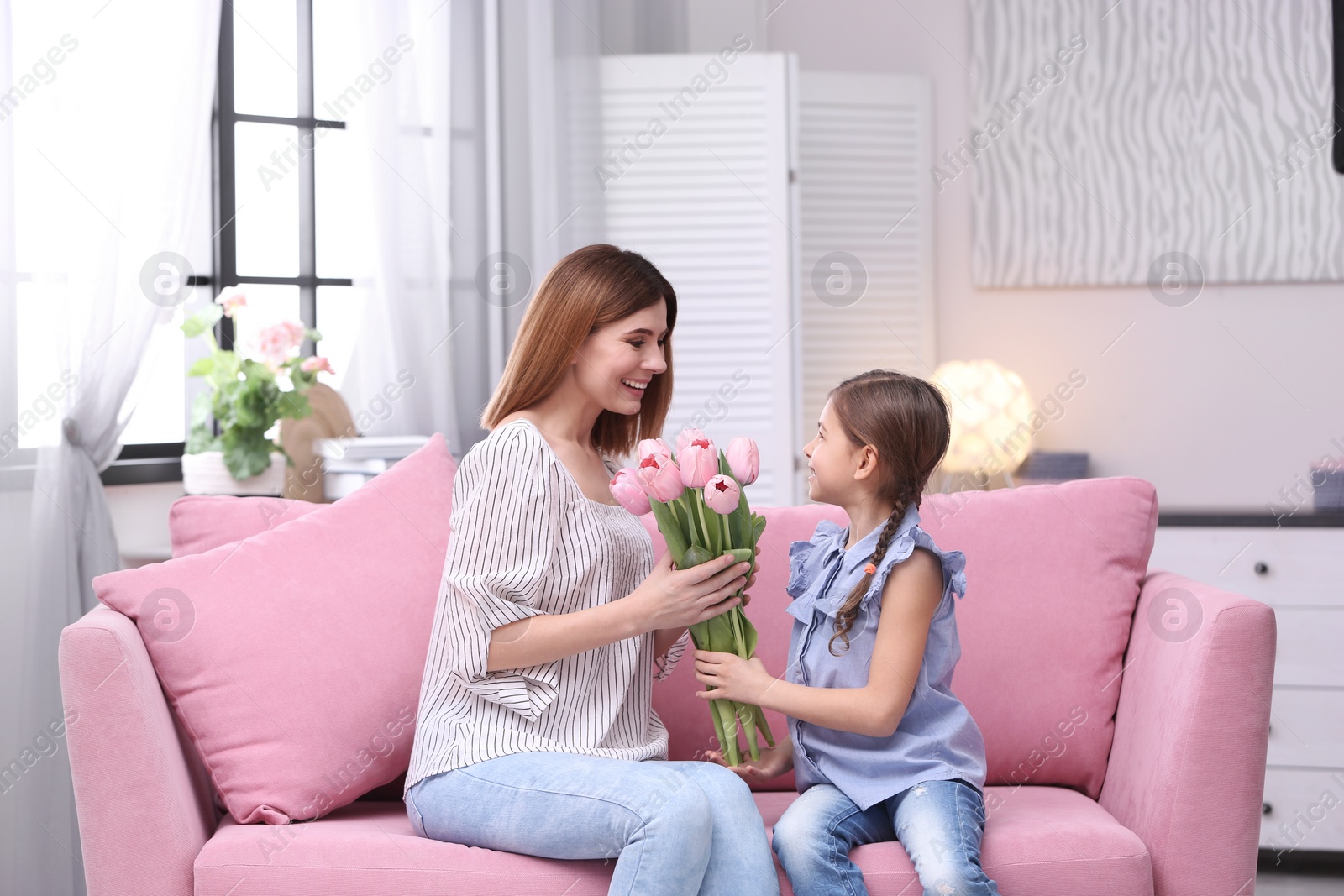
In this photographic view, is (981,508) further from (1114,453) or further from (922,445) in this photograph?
(1114,453)

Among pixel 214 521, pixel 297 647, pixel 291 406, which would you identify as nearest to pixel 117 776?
pixel 297 647

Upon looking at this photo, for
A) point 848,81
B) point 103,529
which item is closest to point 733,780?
point 103,529

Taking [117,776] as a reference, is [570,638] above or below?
above

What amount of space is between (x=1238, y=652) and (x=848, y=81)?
2.35m

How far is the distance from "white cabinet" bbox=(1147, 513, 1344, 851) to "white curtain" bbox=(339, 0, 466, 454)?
76.3 inches

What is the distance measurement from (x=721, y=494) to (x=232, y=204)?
88.0 inches

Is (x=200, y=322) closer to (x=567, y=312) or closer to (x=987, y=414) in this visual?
(x=567, y=312)

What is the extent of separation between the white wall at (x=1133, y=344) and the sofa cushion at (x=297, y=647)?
6.90 ft

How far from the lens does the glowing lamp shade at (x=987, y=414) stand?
10.0 ft

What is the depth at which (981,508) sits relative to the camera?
1.76 m

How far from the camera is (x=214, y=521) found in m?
1.69

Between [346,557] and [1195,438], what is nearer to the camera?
[346,557]

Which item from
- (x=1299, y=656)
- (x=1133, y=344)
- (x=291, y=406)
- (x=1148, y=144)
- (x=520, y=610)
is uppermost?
(x=1148, y=144)

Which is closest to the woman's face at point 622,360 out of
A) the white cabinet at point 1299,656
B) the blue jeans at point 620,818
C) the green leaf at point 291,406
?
the blue jeans at point 620,818
